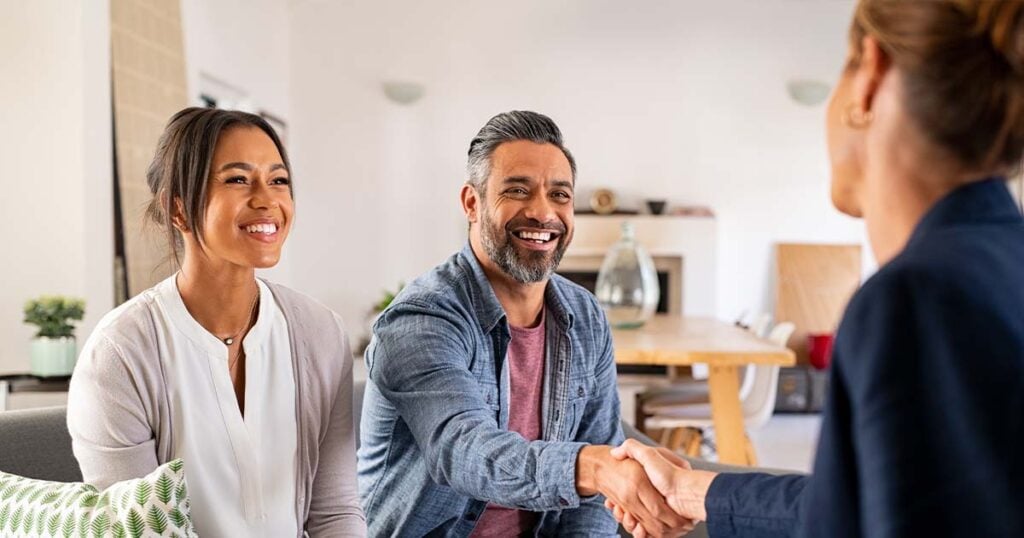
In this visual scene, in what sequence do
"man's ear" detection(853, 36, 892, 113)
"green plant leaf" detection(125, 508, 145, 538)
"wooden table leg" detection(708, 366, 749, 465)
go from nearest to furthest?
1. "man's ear" detection(853, 36, 892, 113)
2. "green plant leaf" detection(125, 508, 145, 538)
3. "wooden table leg" detection(708, 366, 749, 465)

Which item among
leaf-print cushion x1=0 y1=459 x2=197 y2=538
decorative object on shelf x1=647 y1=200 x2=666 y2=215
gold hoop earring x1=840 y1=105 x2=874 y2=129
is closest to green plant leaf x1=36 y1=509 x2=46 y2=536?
leaf-print cushion x1=0 y1=459 x2=197 y2=538

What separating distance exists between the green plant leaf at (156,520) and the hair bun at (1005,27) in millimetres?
1161

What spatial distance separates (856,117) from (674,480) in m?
0.80

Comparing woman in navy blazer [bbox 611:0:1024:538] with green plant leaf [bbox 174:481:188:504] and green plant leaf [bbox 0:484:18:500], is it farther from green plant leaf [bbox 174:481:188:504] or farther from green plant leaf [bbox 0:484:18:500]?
green plant leaf [bbox 0:484:18:500]

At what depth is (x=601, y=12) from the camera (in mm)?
7105

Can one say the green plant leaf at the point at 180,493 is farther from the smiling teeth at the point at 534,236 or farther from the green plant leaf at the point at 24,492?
the smiling teeth at the point at 534,236

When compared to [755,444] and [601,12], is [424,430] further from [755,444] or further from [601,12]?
[601,12]

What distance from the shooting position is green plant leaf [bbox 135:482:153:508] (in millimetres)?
1354

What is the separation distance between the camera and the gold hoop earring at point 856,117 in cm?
87

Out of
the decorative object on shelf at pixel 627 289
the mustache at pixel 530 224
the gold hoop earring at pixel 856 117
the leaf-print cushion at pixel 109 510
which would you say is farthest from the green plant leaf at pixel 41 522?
the decorative object on shelf at pixel 627 289

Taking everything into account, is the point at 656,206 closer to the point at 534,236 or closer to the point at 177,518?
the point at 534,236

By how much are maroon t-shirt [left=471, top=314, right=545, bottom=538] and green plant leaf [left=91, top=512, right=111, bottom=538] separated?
0.69 metres

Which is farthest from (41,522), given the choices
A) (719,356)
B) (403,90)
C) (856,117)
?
(403,90)

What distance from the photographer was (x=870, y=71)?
0.86m
